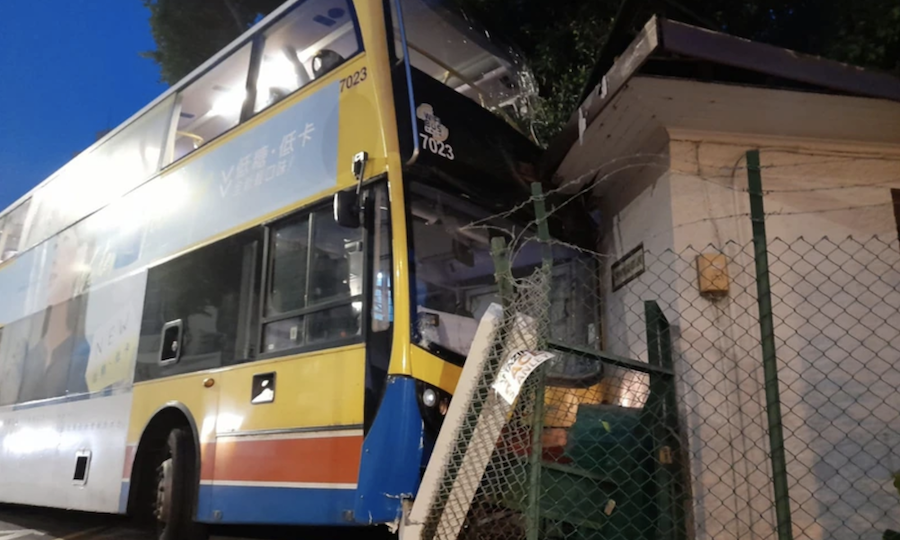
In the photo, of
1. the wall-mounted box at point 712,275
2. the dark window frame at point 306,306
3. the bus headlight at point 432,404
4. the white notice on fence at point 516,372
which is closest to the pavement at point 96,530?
the bus headlight at point 432,404

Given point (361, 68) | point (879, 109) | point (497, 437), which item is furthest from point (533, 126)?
point (497, 437)

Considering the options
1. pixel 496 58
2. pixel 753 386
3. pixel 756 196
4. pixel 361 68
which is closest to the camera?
pixel 756 196

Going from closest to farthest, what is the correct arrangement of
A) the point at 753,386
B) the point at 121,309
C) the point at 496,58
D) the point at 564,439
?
the point at 564,439
the point at 753,386
the point at 121,309
the point at 496,58

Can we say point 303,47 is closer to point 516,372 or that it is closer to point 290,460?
point 290,460

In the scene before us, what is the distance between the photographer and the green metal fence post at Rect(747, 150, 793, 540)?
2520mm

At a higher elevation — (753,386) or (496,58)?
(496,58)

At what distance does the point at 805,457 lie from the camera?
11.4 feet

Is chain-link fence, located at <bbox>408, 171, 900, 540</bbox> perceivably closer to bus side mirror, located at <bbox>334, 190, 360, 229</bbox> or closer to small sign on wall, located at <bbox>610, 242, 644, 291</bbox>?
small sign on wall, located at <bbox>610, 242, 644, 291</bbox>

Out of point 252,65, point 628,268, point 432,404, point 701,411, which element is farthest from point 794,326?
point 252,65

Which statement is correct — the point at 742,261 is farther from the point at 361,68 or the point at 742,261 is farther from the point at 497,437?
the point at 361,68

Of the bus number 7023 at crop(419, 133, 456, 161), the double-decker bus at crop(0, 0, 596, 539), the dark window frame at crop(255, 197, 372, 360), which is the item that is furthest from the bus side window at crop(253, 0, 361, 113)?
the dark window frame at crop(255, 197, 372, 360)

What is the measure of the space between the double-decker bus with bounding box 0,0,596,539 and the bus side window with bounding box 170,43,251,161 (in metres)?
0.02

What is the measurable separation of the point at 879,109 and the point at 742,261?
3.60 feet

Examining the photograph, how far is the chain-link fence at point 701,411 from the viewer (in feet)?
9.66
